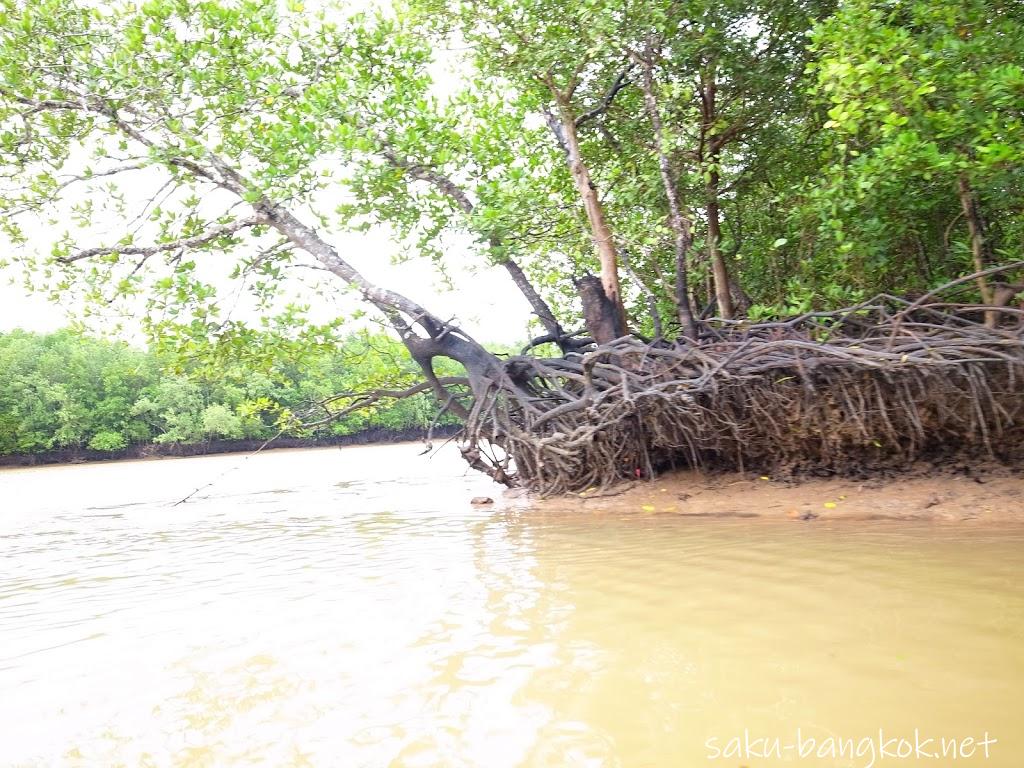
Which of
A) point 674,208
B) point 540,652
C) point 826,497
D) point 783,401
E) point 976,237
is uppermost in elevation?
point 674,208

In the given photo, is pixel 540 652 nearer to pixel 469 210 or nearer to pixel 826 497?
pixel 826 497

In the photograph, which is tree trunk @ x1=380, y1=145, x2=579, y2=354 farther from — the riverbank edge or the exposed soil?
the riverbank edge

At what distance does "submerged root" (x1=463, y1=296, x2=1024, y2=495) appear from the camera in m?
4.86

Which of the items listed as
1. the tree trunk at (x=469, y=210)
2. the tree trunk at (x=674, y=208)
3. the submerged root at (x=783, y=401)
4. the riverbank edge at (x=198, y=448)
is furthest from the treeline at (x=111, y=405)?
the tree trunk at (x=674, y=208)

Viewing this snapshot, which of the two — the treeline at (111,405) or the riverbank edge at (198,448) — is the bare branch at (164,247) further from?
the riverbank edge at (198,448)

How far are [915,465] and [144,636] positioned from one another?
5739mm

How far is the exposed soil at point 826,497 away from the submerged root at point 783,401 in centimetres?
19

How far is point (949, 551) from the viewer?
11.4ft

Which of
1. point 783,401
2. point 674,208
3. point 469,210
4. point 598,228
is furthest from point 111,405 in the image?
point 783,401

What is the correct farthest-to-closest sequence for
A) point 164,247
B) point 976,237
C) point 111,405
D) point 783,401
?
point 111,405 → point 164,247 → point 783,401 → point 976,237

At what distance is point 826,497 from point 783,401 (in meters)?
0.88

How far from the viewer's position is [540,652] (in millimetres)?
2379

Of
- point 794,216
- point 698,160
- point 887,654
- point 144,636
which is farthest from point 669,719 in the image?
point 698,160

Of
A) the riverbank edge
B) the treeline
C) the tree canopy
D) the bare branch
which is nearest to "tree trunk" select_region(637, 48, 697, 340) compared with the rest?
the tree canopy
